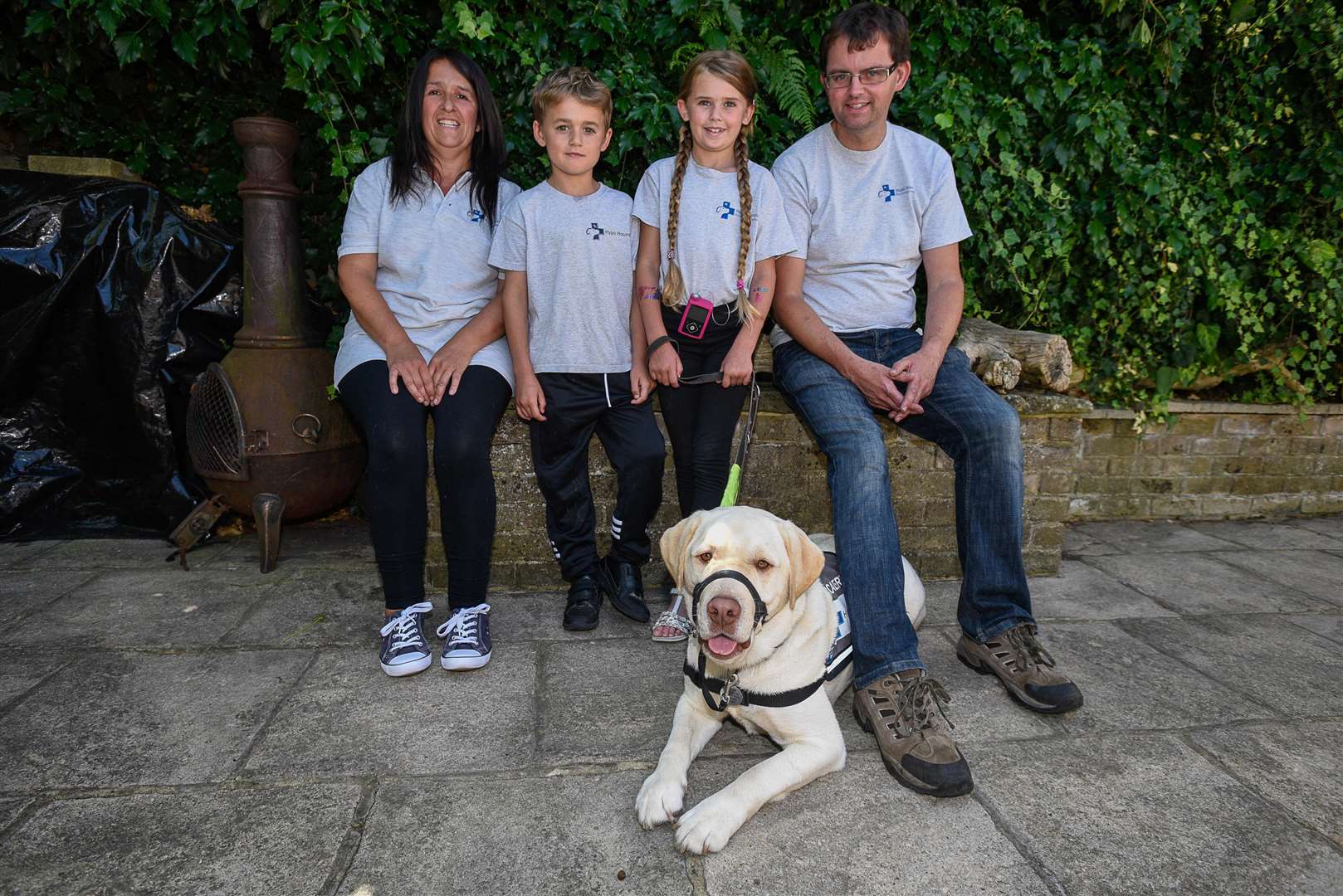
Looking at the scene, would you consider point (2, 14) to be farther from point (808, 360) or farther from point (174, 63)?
point (808, 360)

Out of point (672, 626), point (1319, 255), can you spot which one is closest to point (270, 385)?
point (672, 626)

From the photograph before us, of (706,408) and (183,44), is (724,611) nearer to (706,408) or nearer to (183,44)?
(706,408)

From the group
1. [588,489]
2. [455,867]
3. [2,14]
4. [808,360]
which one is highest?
[2,14]

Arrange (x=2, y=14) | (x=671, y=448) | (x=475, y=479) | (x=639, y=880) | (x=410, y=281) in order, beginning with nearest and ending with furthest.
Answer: (x=639, y=880)
(x=475, y=479)
(x=410, y=281)
(x=671, y=448)
(x=2, y=14)

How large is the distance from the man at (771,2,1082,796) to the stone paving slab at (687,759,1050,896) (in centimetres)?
11

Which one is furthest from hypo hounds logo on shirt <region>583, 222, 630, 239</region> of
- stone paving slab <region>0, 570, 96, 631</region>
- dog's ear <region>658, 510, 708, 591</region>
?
stone paving slab <region>0, 570, 96, 631</region>

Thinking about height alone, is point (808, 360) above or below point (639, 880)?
above

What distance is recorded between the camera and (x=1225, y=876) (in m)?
1.76

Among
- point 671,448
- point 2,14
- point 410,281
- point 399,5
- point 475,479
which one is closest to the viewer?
point 475,479

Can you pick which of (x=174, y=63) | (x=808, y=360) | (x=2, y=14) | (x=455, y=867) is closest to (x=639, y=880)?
(x=455, y=867)

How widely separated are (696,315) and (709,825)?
180cm

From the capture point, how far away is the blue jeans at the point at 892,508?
2422 millimetres

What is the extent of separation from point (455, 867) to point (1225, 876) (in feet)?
5.79

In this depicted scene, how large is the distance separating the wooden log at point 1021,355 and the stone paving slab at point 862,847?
2.00 meters
